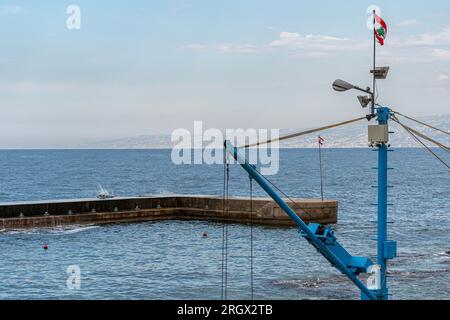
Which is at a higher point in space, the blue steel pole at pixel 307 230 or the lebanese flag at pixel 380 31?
the lebanese flag at pixel 380 31

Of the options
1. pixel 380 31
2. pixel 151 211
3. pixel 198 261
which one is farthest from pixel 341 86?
pixel 151 211

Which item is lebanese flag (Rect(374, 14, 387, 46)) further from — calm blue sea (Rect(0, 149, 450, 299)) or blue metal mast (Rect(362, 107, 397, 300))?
calm blue sea (Rect(0, 149, 450, 299))

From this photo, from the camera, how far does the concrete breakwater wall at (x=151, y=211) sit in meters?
70.3

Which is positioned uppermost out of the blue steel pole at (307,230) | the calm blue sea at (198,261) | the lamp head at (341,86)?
the lamp head at (341,86)

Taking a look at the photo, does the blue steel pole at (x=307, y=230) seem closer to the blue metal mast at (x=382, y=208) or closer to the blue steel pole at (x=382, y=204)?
the blue metal mast at (x=382, y=208)

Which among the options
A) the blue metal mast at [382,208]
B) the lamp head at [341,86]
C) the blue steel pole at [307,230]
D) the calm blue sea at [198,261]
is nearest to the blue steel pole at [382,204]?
the blue metal mast at [382,208]

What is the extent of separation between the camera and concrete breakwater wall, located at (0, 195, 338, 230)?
70312 millimetres

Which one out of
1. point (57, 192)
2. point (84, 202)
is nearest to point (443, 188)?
point (57, 192)

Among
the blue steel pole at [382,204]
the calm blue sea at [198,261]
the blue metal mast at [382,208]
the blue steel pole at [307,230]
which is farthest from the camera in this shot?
the calm blue sea at [198,261]

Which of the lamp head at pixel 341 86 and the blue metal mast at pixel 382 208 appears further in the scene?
the blue metal mast at pixel 382 208
